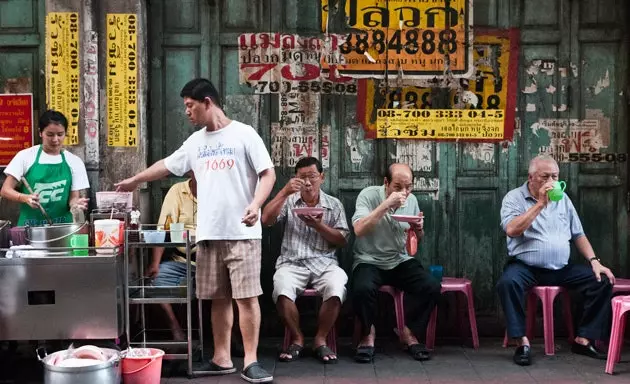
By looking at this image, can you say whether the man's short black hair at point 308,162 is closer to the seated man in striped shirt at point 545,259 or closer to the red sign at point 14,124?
the seated man in striped shirt at point 545,259

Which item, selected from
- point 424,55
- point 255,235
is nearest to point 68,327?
point 255,235

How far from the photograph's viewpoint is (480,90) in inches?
242

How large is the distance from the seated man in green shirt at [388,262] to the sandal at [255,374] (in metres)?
0.82

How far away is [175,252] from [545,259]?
9.05 ft

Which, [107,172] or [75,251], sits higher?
[107,172]

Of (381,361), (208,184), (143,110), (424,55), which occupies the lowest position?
(381,361)

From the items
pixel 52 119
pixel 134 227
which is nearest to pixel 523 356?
pixel 134 227

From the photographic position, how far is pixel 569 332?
5.93 metres

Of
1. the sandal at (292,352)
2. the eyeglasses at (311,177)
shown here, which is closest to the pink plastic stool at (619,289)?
the sandal at (292,352)

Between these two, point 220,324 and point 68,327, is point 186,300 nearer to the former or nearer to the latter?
point 220,324

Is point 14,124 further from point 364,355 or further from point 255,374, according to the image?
point 364,355

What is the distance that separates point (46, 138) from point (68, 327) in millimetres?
1408

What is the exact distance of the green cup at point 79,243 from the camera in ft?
16.4

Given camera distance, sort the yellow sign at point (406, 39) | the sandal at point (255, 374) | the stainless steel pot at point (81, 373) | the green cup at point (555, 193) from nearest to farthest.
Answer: the stainless steel pot at point (81, 373) < the sandal at point (255, 374) < the green cup at point (555, 193) < the yellow sign at point (406, 39)
